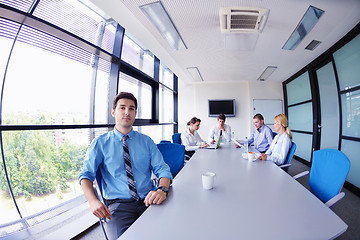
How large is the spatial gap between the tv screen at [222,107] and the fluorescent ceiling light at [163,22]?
3.52 meters

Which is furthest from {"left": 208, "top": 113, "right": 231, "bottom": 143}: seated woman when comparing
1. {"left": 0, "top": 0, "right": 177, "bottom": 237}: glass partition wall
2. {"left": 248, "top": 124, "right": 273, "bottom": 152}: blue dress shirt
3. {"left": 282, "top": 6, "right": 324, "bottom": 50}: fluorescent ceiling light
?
{"left": 0, "top": 0, "right": 177, "bottom": 237}: glass partition wall

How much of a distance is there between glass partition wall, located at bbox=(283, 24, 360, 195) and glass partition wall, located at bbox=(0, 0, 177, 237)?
4409 millimetres

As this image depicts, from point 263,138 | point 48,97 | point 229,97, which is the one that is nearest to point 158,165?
point 48,97

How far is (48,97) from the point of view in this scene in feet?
6.39

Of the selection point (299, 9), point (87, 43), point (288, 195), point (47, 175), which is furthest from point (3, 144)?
point (299, 9)

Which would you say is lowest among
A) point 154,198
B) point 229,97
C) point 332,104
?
point 154,198

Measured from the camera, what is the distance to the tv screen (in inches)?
248

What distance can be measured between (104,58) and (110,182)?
2133mm

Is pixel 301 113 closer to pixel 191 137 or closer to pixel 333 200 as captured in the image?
pixel 191 137

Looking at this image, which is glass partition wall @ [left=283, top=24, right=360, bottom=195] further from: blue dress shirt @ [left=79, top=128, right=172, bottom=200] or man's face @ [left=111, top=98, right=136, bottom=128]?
man's face @ [left=111, top=98, right=136, bottom=128]

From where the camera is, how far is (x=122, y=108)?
1.34m

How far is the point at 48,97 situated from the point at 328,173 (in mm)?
3223

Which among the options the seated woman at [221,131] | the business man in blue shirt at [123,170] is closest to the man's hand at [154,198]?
the business man in blue shirt at [123,170]

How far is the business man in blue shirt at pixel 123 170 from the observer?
1.08 metres
